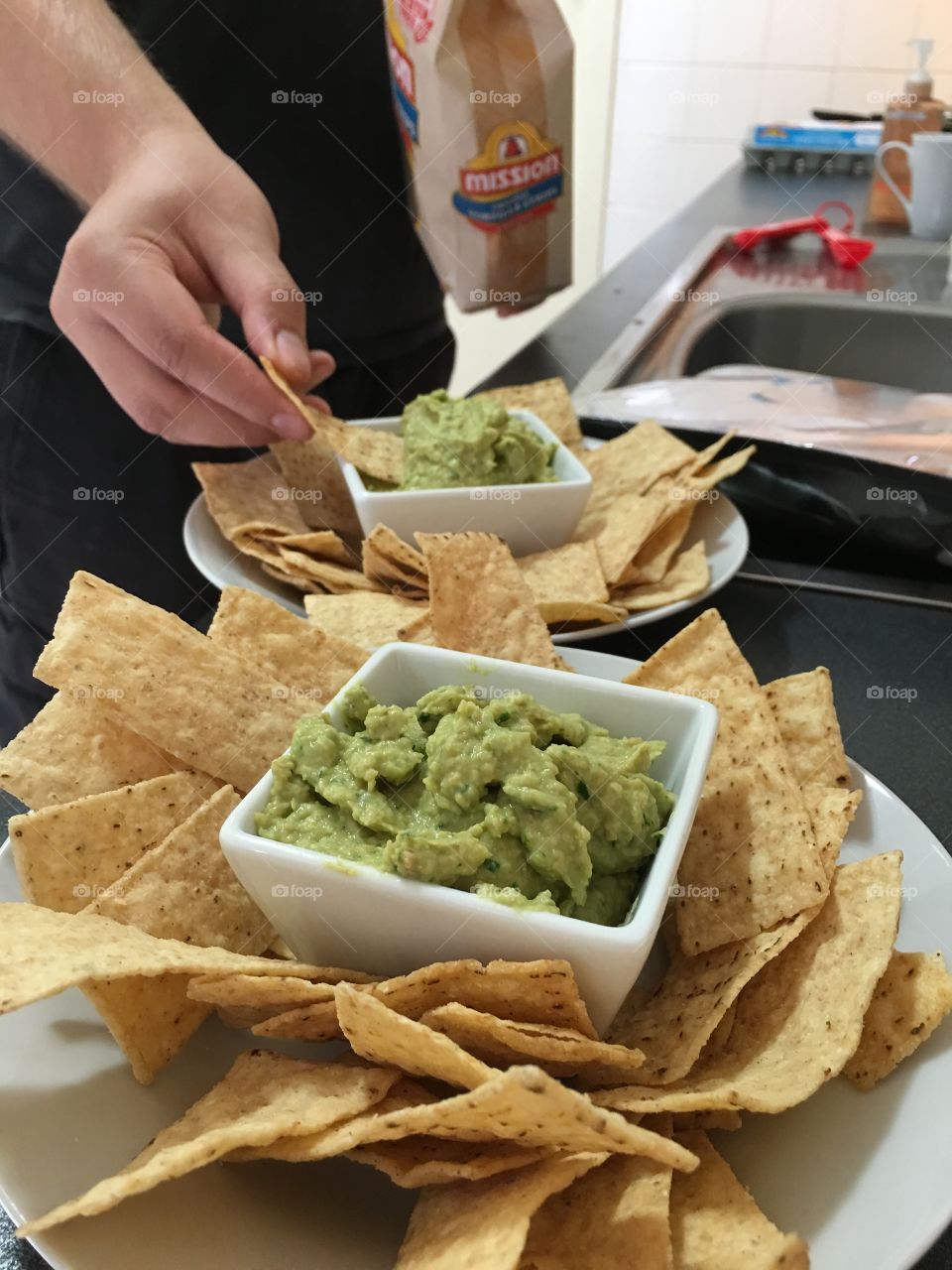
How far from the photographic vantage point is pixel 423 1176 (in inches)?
30.2

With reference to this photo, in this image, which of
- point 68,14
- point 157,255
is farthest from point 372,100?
point 157,255

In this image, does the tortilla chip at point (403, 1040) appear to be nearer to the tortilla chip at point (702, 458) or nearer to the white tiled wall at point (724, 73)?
the tortilla chip at point (702, 458)

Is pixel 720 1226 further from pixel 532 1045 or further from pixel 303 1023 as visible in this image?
pixel 303 1023

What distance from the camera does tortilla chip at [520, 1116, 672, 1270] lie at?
726 millimetres

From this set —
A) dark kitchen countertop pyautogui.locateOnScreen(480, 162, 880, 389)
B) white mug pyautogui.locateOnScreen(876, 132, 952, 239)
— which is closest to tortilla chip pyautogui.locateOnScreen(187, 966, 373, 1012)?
dark kitchen countertop pyautogui.locateOnScreen(480, 162, 880, 389)

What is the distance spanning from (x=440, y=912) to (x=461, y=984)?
7 centimetres

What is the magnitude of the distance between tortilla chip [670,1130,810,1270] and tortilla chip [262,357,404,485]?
1.28 meters

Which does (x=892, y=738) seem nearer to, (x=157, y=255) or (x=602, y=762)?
(x=602, y=762)

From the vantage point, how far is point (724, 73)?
5445 mm

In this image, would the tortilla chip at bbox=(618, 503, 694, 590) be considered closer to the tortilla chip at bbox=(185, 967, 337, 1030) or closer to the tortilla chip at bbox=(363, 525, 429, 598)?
the tortilla chip at bbox=(363, 525, 429, 598)

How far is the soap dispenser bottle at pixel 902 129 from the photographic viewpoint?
12.6 feet

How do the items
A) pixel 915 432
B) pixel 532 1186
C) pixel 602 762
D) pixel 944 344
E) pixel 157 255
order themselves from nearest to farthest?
pixel 532 1186, pixel 602 762, pixel 157 255, pixel 915 432, pixel 944 344

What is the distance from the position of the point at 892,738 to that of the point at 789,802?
0.45 m

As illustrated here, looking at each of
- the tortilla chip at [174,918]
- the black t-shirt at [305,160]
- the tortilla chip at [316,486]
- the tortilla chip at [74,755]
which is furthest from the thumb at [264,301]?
the tortilla chip at [174,918]
